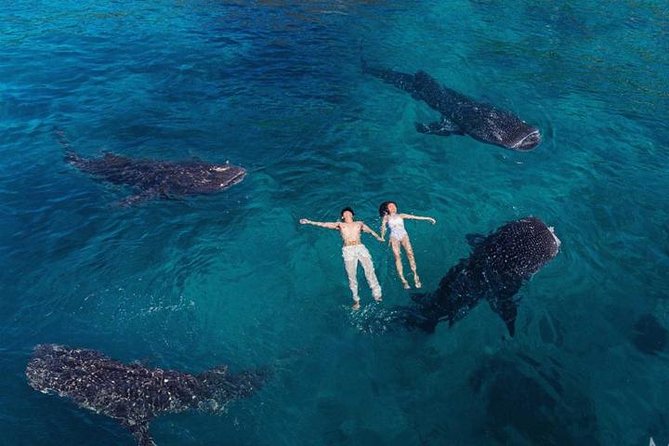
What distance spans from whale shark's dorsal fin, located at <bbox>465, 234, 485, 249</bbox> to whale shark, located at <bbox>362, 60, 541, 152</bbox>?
5214mm

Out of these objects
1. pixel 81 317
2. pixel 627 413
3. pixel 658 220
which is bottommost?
pixel 81 317

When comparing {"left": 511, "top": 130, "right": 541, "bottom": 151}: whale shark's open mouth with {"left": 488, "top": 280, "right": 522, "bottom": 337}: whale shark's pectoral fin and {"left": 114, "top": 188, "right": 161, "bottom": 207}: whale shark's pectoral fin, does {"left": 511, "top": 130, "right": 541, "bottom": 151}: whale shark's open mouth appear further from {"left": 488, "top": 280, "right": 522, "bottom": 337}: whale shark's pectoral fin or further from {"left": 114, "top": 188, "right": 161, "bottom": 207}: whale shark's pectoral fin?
{"left": 114, "top": 188, "right": 161, "bottom": 207}: whale shark's pectoral fin

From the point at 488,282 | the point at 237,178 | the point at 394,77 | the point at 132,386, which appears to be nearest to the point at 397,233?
the point at 488,282

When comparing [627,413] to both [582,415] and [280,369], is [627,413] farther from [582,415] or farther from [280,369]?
[280,369]

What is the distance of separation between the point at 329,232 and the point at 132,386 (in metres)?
6.65

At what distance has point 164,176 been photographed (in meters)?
15.5

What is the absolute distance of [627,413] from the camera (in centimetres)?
952

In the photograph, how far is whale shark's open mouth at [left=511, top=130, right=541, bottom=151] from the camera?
17.0m

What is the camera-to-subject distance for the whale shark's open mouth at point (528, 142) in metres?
17.0

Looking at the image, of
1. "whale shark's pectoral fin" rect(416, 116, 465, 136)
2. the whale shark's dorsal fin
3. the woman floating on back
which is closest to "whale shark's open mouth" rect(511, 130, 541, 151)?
"whale shark's pectoral fin" rect(416, 116, 465, 136)

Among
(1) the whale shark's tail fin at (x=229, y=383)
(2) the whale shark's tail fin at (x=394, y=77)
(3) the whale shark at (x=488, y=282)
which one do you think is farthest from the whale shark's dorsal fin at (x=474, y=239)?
(2) the whale shark's tail fin at (x=394, y=77)

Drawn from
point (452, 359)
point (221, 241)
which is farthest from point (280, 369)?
point (221, 241)

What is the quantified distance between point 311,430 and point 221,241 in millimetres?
6368

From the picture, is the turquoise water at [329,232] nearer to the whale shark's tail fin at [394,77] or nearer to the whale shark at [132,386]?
the whale shark at [132,386]
